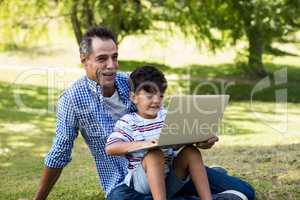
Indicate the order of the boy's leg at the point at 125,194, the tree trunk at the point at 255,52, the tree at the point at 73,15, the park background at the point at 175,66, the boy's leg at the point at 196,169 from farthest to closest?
the tree trunk at the point at 255,52 → the tree at the point at 73,15 → the park background at the point at 175,66 → the boy's leg at the point at 125,194 → the boy's leg at the point at 196,169

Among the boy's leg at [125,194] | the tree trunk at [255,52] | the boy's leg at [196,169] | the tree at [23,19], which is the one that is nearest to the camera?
the boy's leg at [196,169]

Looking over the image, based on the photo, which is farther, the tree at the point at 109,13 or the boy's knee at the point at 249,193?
the tree at the point at 109,13

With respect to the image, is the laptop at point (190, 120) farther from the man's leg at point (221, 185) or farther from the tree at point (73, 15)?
the tree at point (73, 15)

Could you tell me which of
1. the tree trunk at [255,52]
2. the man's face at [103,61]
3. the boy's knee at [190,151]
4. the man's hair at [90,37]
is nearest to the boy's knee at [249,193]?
the boy's knee at [190,151]

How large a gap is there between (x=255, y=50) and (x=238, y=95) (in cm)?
125

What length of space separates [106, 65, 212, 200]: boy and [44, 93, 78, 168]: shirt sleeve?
1.30ft

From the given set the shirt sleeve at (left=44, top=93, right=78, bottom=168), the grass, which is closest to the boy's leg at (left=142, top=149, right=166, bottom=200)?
the shirt sleeve at (left=44, top=93, right=78, bottom=168)

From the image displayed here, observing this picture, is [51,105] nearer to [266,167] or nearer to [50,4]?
[50,4]

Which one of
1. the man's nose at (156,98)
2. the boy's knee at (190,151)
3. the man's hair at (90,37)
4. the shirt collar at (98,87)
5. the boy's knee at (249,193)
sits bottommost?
the boy's knee at (249,193)

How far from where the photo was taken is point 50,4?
48.0 feet

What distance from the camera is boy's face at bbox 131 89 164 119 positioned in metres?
3.58

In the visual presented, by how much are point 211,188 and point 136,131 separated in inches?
26.8

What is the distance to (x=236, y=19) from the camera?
14.8 metres

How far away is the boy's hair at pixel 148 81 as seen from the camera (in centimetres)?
361
